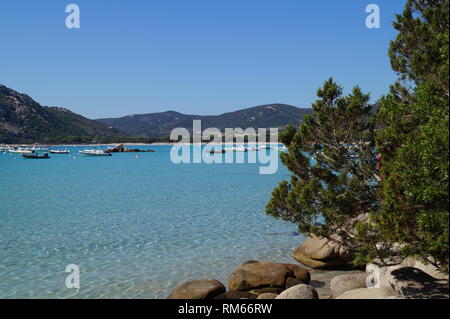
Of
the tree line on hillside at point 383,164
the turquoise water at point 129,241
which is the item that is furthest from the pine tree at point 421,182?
the turquoise water at point 129,241

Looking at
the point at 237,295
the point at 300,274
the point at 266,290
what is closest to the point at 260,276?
the point at 266,290

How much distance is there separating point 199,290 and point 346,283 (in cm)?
428

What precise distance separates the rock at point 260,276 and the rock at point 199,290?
0.66 meters

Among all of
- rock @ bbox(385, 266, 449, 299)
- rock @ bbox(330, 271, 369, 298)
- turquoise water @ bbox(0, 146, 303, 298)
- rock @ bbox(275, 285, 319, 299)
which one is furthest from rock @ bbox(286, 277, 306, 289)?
rock @ bbox(385, 266, 449, 299)

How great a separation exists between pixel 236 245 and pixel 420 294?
10.5m

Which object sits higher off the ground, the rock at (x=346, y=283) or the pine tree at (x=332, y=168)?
the pine tree at (x=332, y=168)

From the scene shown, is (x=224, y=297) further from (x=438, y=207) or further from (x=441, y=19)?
(x=441, y=19)

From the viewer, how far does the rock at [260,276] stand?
13.0 m

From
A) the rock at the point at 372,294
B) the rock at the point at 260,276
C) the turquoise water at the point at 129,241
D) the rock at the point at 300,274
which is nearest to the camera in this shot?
the rock at the point at 372,294

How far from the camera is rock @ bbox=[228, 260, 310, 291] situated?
13000 mm

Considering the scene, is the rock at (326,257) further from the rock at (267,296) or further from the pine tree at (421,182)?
the pine tree at (421,182)

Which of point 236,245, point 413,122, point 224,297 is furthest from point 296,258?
point 413,122

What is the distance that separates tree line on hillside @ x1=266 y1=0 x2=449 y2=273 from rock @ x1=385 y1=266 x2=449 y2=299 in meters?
0.54

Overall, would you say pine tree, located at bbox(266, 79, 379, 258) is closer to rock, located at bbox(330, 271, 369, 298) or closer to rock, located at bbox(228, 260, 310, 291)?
rock, located at bbox(330, 271, 369, 298)
